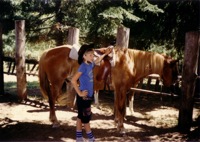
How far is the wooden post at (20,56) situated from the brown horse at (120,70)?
2426 millimetres

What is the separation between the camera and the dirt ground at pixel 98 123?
550 centimetres

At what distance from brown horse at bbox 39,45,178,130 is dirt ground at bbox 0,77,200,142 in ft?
1.24

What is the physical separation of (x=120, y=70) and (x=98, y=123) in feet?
5.61

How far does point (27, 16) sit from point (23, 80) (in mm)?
3537

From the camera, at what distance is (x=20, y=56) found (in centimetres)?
855

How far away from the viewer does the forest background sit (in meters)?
8.96

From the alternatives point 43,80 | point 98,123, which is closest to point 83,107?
point 98,123

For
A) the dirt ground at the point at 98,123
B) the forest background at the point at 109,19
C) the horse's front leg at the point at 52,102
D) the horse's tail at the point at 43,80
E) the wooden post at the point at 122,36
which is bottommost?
the dirt ground at the point at 98,123

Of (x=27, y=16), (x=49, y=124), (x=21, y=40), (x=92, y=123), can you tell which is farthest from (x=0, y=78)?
(x=92, y=123)

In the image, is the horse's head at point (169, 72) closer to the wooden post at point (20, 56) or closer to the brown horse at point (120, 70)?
the brown horse at point (120, 70)

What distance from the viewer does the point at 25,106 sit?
808cm

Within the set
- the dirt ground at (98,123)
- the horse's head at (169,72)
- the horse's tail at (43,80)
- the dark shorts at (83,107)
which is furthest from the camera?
the horse's tail at (43,80)

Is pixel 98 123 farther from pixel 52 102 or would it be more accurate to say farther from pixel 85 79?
pixel 85 79

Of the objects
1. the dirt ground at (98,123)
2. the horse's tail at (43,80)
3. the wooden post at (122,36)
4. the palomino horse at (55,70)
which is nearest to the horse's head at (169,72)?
the dirt ground at (98,123)
